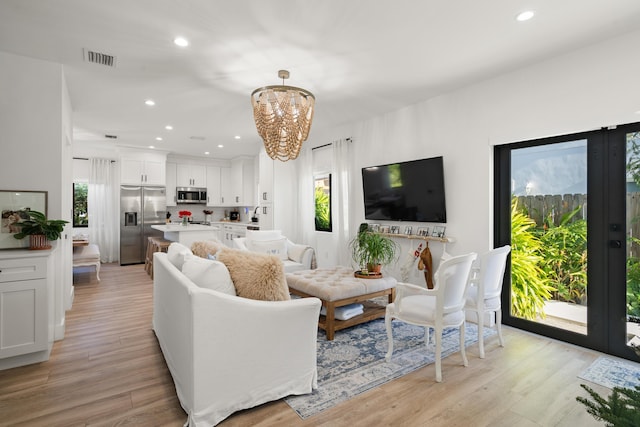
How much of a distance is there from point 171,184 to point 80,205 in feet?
6.53

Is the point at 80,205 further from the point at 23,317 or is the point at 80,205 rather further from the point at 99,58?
A: the point at 23,317

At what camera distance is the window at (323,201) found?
6.02m

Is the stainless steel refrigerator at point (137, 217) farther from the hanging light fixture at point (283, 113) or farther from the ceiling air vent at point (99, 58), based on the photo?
the hanging light fixture at point (283, 113)

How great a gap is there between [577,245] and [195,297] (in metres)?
3.43

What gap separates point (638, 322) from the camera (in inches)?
110

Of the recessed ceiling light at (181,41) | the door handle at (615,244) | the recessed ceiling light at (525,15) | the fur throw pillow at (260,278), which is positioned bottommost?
the fur throw pillow at (260,278)

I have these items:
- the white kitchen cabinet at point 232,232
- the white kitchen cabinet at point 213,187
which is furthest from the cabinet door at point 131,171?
the white kitchen cabinet at point 232,232

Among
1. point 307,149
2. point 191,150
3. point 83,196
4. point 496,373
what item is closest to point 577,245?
point 496,373

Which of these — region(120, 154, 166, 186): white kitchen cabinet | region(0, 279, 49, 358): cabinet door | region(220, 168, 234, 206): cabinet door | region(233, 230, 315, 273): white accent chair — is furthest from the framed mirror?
region(220, 168, 234, 206): cabinet door

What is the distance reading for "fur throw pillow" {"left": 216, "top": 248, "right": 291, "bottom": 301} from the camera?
2.18 m

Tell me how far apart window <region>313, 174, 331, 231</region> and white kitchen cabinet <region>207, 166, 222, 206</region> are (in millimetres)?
3685

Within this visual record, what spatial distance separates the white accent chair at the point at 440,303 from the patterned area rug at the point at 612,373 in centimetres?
93

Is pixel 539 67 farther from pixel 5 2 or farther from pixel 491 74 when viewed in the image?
pixel 5 2

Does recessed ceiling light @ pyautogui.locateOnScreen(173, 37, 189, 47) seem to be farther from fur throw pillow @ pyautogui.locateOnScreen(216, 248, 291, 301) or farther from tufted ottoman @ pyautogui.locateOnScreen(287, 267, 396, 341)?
tufted ottoman @ pyautogui.locateOnScreen(287, 267, 396, 341)
